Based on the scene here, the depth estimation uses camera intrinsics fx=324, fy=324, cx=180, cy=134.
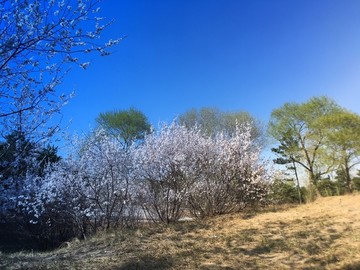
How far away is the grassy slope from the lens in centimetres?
458

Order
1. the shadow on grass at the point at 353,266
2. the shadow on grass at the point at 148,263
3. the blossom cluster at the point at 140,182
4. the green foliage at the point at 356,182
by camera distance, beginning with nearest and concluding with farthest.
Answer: the shadow on grass at the point at 353,266 < the shadow on grass at the point at 148,263 < the blossom cluster at the point at 140,182 < the green foliage at the point at 356,182

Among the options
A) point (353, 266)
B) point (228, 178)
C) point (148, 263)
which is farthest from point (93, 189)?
point (353, 266)

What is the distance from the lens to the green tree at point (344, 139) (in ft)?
61.7

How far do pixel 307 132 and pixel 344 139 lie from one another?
10.4 feet

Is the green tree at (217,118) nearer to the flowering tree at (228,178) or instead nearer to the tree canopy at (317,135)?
A: the tree canopy at (317,135)

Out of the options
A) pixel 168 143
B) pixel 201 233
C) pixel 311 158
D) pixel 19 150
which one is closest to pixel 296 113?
pixel 311 158

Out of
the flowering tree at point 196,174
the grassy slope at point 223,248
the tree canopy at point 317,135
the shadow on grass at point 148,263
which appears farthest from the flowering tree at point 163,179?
the tree canopy at point 317,135

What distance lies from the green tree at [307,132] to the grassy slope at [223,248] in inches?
566

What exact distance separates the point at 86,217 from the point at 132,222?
1.09m

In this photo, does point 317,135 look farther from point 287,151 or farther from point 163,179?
point 163,179

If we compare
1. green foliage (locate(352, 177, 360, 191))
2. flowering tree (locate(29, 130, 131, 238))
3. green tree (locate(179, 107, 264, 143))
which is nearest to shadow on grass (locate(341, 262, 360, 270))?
flowering tree (locate(29, 130, 131, 238))

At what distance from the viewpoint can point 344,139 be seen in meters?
18.9

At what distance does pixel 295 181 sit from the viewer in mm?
19891

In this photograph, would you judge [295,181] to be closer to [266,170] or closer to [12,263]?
[266,170]
